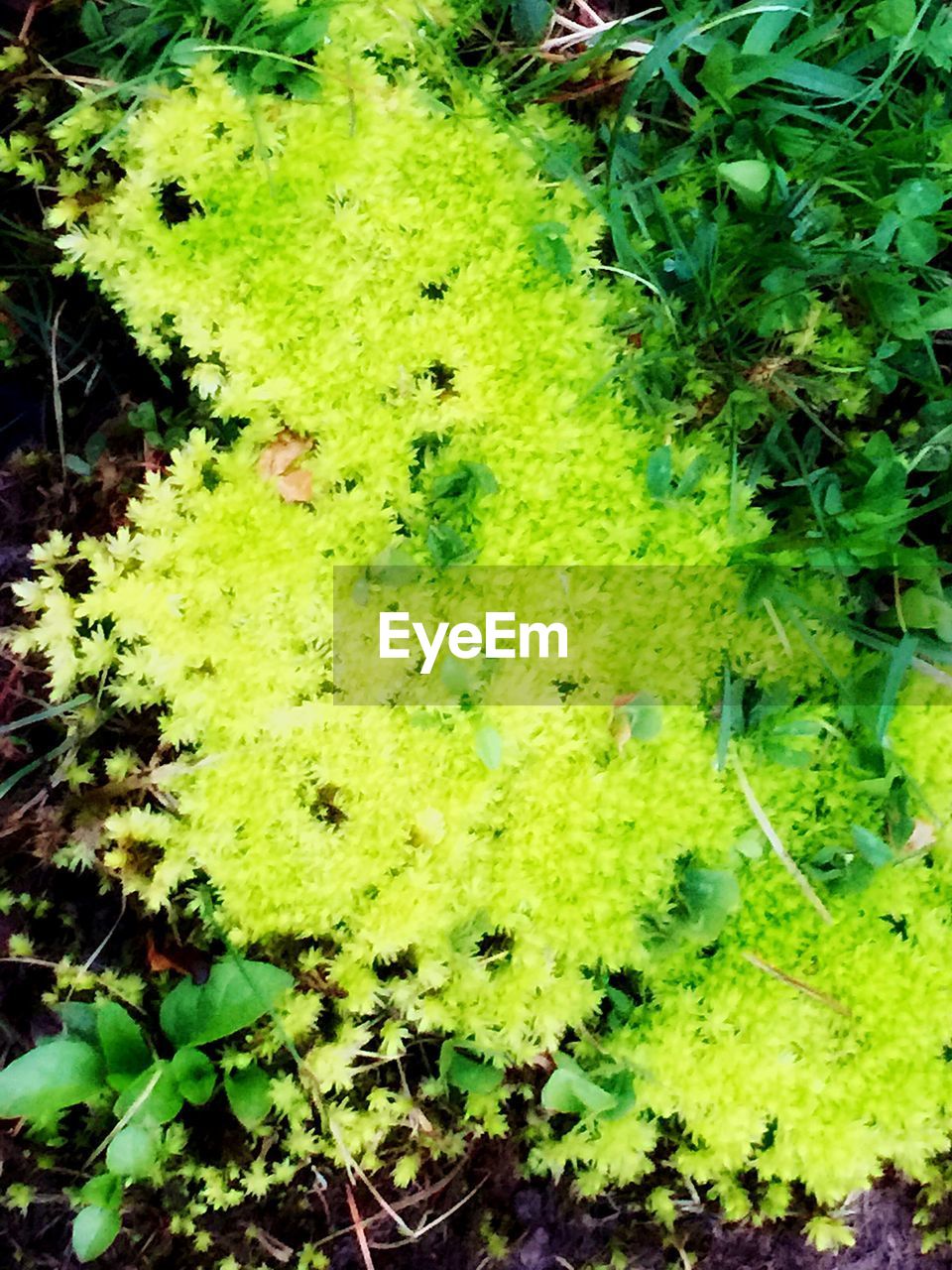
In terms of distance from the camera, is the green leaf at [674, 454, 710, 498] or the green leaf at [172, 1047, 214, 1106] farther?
the green leaf at [674, 454, 710, 498]

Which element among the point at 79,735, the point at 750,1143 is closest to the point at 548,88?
the point at 79,735

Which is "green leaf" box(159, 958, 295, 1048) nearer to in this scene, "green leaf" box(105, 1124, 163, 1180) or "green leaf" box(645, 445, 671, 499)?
"green leaf" box(105, 1124, 163, 1180)

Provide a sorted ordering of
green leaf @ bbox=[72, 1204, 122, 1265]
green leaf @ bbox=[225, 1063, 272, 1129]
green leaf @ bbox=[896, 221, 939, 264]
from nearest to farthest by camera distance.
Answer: green leaf @ bbox=[72, 1204, 122, 1265]
green leaf @ bbox=[225, 1063, 272, 1129]
green leaf @ bbox=[896, 221, 939, 264]

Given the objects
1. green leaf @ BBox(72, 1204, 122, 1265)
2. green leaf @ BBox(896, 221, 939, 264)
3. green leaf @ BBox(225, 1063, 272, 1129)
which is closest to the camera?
green leaf @ BBox(72, 1204, 122, 1265)

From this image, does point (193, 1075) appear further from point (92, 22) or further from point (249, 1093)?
point (92, 22)

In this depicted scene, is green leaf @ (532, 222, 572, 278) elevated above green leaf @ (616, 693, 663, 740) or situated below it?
above

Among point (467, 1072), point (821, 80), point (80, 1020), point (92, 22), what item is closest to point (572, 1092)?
point (467, 1072)

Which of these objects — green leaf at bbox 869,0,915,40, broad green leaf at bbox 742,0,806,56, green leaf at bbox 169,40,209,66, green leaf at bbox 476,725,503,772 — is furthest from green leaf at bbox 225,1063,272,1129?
green leaf at bbox 869,0,915,40

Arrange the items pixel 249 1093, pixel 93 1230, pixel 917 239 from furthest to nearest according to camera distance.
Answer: pixel 917 239
pixel 249 1093
pixel 93 1230
